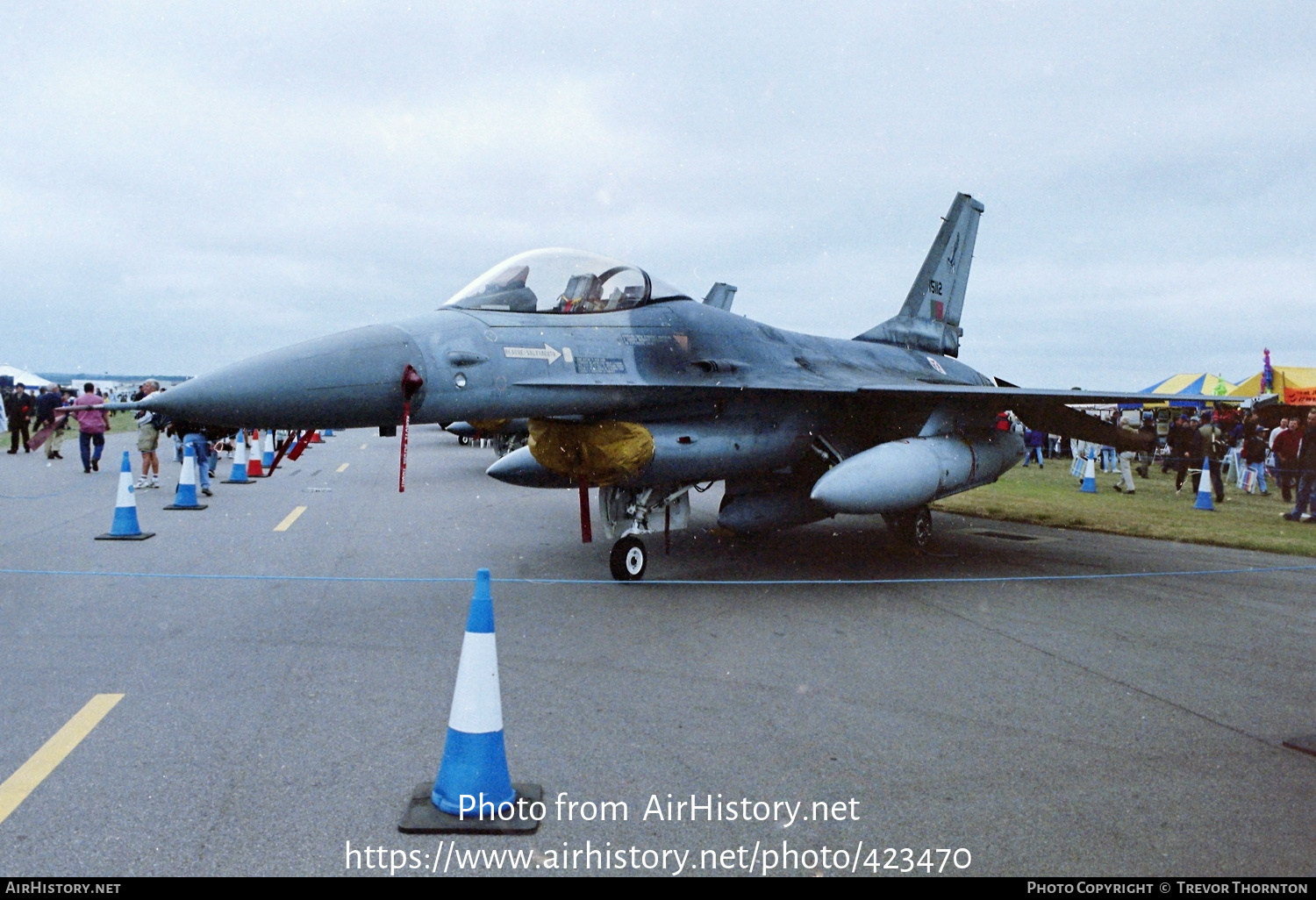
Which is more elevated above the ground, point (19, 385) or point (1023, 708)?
point (19, 385)

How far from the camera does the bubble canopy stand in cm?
675

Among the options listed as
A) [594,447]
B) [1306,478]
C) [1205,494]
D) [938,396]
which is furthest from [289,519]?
[1306,478]

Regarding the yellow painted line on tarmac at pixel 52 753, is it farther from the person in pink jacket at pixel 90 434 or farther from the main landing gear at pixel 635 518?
the person in pink jacket at pixel 90 434

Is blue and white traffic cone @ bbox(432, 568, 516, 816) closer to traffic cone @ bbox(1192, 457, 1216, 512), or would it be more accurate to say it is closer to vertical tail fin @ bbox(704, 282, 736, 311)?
traffic cone @ bbox(1192, 457, 1216, 512)

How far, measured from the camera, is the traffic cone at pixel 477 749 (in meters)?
3.12

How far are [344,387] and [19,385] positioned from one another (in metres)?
21.9

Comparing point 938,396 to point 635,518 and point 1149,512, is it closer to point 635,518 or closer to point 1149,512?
point 635,518

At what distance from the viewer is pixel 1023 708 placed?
14.5 ft

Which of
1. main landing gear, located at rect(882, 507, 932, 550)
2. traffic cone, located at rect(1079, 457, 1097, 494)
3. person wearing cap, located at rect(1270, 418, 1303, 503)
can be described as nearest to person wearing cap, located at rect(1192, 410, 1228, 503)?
person wearing cap, located at rect(1270, 418, 1303, 503)

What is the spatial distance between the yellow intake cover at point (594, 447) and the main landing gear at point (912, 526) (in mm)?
3693

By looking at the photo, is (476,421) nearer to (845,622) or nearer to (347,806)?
(845,622)

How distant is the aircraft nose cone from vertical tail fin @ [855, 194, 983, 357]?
750cm

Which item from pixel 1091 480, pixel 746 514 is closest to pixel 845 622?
pixel 746 514

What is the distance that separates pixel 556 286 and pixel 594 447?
52.2 inches
